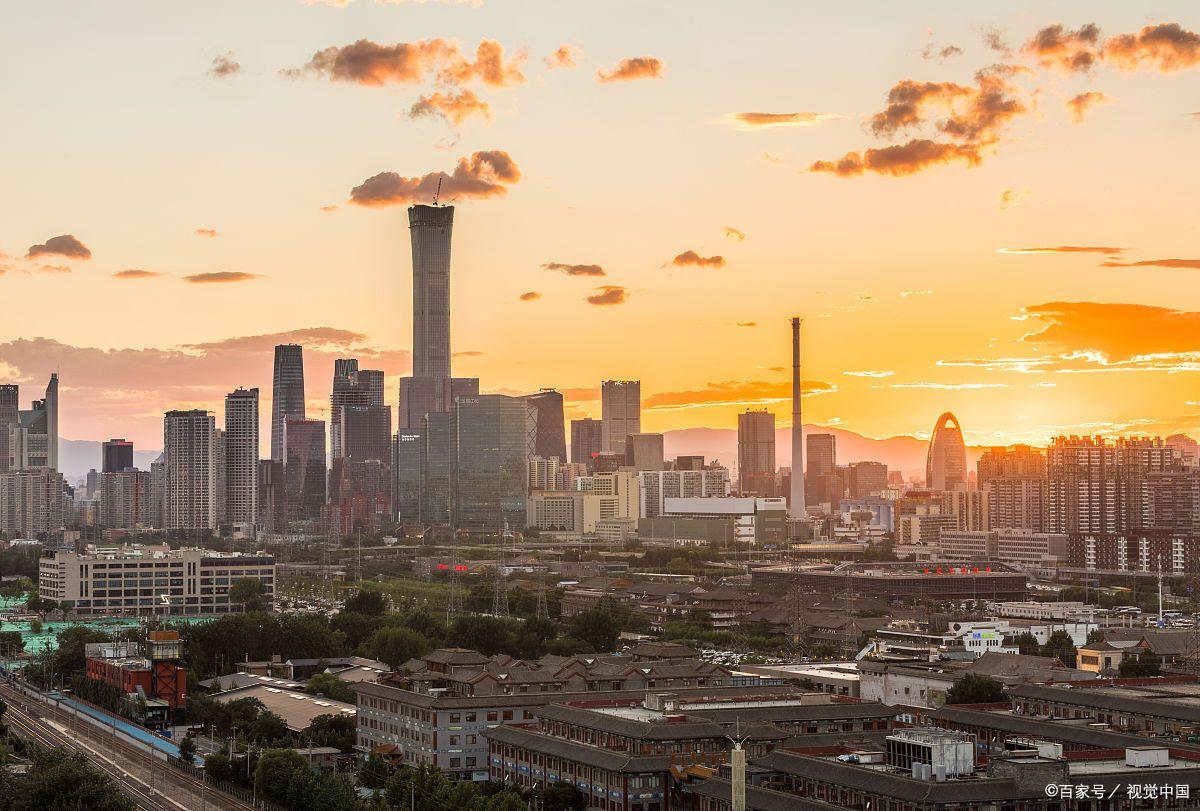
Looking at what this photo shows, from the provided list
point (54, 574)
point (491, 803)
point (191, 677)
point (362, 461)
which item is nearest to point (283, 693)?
point (191, 677)

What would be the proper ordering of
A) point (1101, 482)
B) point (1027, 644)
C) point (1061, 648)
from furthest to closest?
point (1101, 482)
point (1027, 644)
point (1061, 648)

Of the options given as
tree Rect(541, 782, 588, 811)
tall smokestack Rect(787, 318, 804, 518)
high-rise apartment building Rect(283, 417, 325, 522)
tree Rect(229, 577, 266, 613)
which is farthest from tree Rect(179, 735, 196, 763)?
high-rise apartment building Rect(283, 417, 325, 522)

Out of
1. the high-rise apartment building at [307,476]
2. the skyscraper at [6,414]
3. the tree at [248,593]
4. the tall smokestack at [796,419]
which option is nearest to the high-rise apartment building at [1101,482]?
the tall smokestack at [796,419]

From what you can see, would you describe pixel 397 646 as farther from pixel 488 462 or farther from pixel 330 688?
pixel 488 462

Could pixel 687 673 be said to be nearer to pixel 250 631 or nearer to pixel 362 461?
pixel 250 631

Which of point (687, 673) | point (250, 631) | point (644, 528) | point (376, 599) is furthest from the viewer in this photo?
point (644, 528)

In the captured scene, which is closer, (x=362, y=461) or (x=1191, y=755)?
(x=1191, y=755)

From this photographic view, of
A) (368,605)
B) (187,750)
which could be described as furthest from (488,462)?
(187,750)
